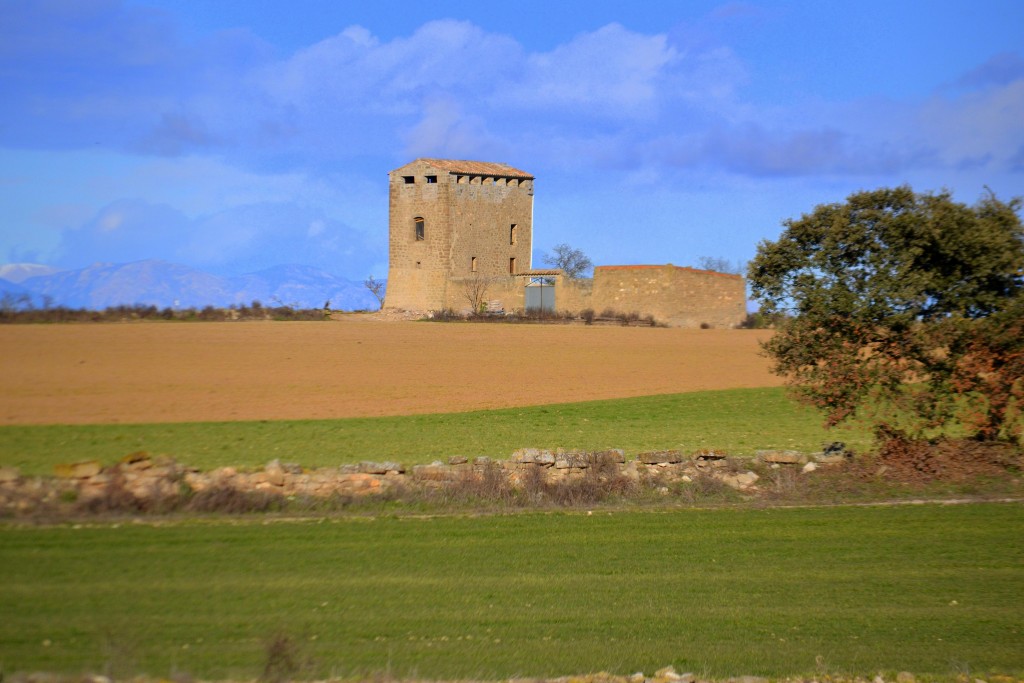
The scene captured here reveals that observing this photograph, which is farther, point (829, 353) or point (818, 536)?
point (829, 353)

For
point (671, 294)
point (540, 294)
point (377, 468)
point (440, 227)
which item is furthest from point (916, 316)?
point (440, 227)

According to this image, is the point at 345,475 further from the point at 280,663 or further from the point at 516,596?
the point at 280,663

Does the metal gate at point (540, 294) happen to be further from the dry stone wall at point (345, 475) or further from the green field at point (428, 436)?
the dry stone wall at point (345, 475)

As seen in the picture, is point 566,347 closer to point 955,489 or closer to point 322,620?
point 955,489

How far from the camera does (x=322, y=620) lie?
9.14 metres

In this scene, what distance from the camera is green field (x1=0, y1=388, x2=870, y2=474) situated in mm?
19500

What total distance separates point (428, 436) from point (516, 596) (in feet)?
43.3

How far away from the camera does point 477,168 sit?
219 ft

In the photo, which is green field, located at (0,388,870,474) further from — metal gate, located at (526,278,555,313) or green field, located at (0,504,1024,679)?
metal gate, located at (526,278,555,313)

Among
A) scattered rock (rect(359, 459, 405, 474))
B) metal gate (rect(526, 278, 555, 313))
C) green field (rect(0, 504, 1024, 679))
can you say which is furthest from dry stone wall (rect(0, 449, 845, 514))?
metal gate (rect(526, 278, 555, 313))

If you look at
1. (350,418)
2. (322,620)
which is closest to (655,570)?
(322,620)

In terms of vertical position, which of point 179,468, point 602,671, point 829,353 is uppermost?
point 829,353

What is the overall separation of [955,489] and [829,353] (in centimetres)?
318

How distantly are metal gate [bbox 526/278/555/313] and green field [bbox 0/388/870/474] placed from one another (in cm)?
2986
